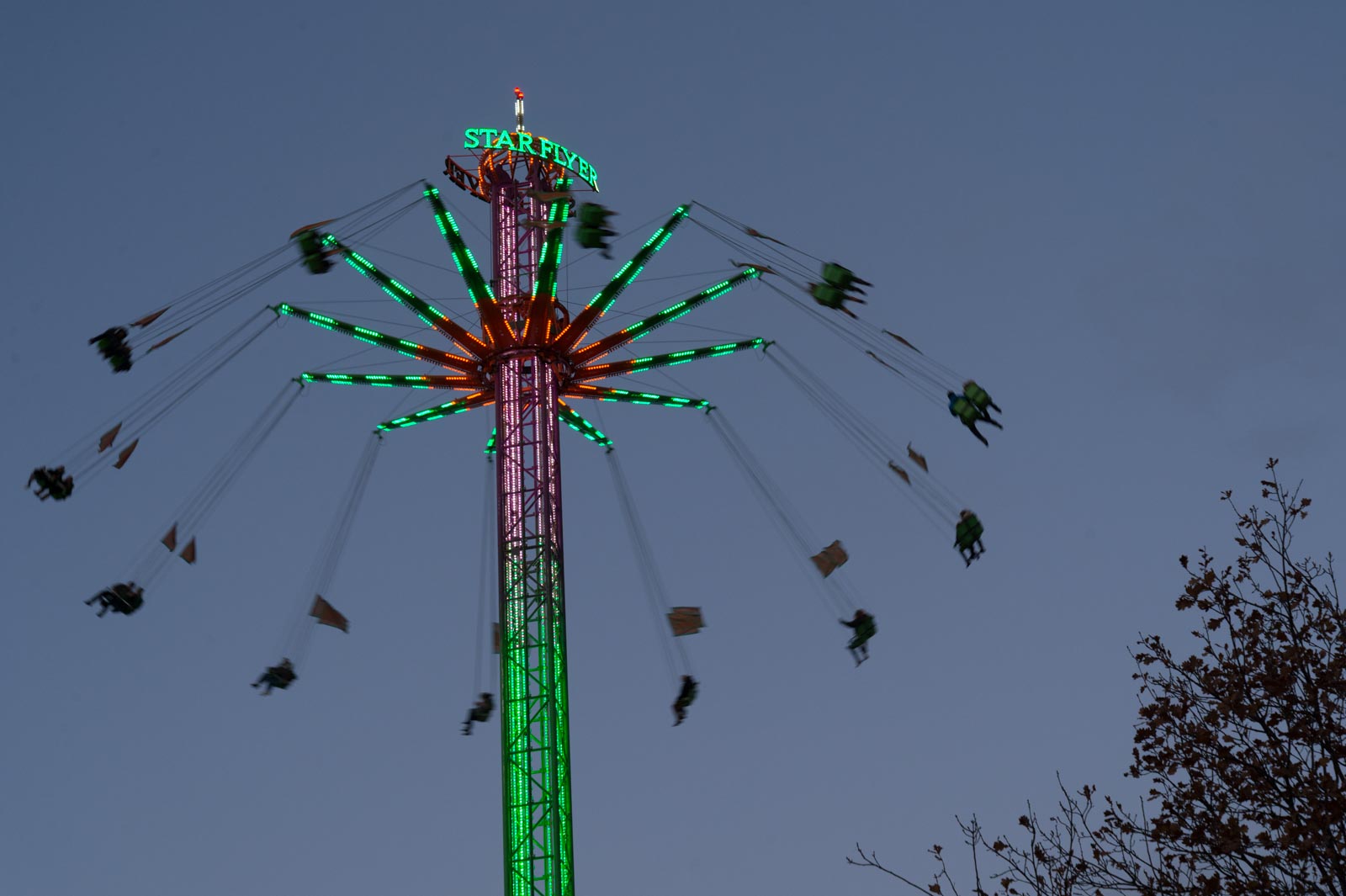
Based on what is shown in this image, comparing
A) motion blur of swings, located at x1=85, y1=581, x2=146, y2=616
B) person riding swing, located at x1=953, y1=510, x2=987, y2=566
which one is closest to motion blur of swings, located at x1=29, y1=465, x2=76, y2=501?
motion blur of swings, located at x1=85, y1=581, x2=146, y2=616

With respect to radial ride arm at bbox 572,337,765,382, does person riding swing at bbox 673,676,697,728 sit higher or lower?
lower

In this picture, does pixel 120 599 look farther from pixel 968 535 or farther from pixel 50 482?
pixel 968 535

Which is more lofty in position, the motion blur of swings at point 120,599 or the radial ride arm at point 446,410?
the radial ride arm at point 446,410

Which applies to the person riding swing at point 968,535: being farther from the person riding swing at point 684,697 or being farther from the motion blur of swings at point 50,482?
the motion blur of swings at point 50,482

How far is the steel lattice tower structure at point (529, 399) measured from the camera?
30.4 m

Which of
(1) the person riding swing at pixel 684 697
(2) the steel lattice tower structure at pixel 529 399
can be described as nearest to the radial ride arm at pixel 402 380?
(2) the steel lattice tower structure at pixel 529 399

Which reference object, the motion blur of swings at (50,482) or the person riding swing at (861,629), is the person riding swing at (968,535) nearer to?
the person riding swing at (861,629)

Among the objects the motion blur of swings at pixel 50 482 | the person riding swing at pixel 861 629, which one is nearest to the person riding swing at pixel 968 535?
the person riding swing at pixel 861 629

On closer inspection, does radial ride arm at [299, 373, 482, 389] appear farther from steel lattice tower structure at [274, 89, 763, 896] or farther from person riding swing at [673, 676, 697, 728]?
person riding swing at [673, 676, 697, 728]

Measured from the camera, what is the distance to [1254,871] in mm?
16141

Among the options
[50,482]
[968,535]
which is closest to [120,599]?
[50,482]

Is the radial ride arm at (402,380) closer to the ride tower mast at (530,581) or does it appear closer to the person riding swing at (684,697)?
the ride tower mast at (530,581)

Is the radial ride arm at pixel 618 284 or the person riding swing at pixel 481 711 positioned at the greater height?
the radial ride arm at pixel 618 284

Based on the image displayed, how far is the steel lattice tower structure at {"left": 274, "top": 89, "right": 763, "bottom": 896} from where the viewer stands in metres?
30.4
